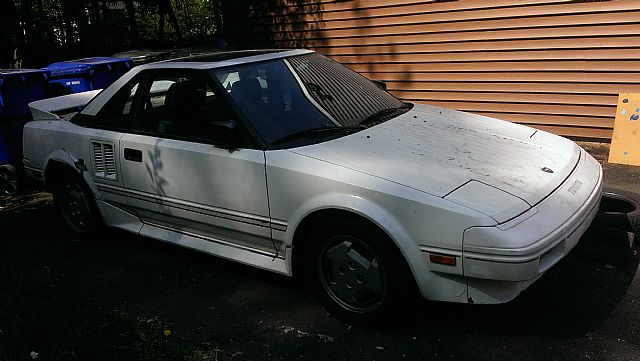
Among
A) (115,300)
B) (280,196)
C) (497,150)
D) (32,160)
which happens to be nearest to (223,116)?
(280,196)

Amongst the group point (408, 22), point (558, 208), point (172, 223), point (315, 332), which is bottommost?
point (315, 332)

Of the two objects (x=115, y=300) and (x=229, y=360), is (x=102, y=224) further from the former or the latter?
(x=229, y=360)

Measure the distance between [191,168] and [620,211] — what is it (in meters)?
A: 3.13

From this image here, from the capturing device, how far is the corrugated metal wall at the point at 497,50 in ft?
21.6

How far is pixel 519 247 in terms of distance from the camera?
104 inches

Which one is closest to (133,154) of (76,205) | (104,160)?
(104,160)

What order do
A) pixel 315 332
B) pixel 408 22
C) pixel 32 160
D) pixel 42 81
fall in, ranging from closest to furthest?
pixel 315 332 → pixel 32 160 → pixel 42 81 → pixel 408 22

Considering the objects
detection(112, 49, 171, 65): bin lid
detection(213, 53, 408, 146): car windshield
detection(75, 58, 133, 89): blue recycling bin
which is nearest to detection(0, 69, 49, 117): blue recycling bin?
detection(75, 58, 133, 89): blue recycling bin

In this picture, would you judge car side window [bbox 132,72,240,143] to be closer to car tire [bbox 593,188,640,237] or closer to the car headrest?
the car headrest

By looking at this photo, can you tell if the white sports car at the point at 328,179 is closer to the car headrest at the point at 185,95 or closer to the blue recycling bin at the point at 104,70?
the car headrest at the point at 185,95

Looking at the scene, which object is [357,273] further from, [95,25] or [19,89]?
[95,25]

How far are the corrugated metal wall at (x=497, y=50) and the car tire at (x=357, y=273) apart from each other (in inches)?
195

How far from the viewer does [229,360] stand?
2.98m

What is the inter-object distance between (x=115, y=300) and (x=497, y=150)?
8.80ft
